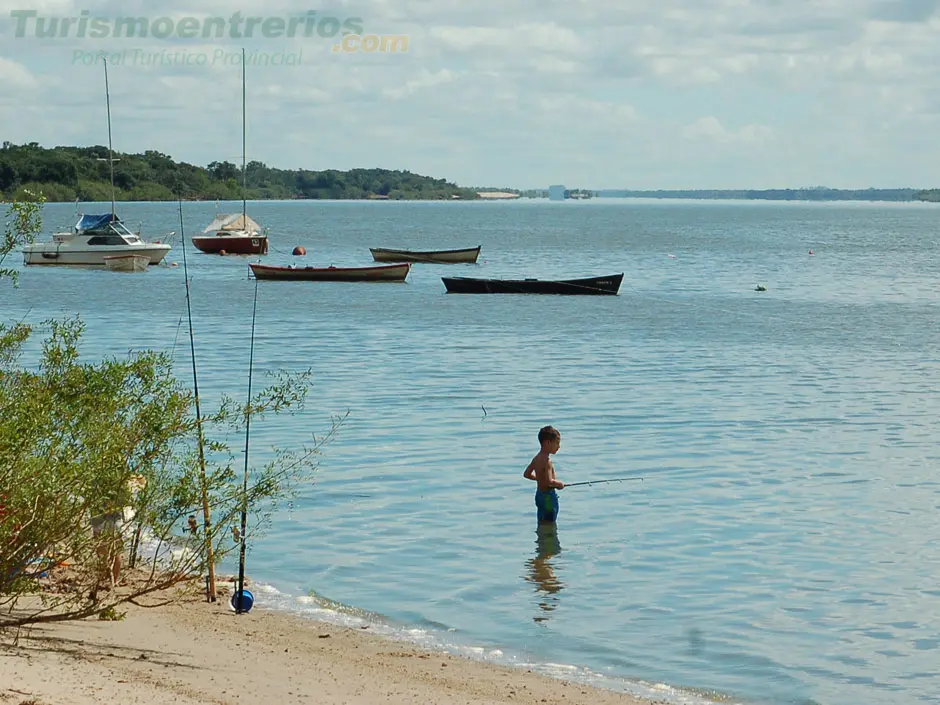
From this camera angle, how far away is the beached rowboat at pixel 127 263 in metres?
67.2

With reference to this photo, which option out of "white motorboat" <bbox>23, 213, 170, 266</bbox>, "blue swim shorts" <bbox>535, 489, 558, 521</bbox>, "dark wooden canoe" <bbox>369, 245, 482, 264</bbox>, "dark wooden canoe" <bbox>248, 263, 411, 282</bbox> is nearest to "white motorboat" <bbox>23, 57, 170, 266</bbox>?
"white motorboat" <bbox>23, 213, 170, 266</bbox>

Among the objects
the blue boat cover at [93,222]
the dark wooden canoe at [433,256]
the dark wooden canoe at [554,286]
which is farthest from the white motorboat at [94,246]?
the dark wooden canoe at [554,286]

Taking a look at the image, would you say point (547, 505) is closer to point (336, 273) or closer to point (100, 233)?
point (336, 273)

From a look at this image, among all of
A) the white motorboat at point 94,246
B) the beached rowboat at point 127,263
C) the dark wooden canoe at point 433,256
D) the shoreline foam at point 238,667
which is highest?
the shoreline foam at point 238,667

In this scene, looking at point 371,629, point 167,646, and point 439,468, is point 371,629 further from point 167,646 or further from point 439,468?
point 439,468

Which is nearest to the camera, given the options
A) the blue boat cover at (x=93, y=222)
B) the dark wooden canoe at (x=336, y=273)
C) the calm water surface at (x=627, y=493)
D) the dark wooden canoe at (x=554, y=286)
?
the calm water surface at (x=627, y=493)

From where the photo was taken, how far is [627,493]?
18.4m

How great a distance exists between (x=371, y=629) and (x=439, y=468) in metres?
7.34

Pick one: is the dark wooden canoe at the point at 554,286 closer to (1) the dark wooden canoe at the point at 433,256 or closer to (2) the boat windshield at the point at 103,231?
(2) the boat windshield at the point at 103,231

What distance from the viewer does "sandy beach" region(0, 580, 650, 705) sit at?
899cm

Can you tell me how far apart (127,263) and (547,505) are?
178 ft

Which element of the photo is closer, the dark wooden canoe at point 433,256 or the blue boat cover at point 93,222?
the blue boat cover at point 93,222

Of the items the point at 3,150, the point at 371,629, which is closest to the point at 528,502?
the point at 371,629

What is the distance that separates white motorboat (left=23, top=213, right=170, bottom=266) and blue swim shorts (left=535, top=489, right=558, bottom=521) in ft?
178
